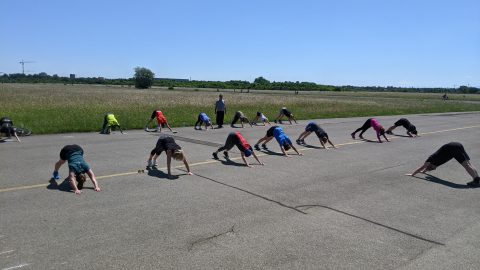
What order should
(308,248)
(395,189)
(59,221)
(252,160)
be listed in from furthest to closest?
(252,160), (395,189), (59,221), (308,248)

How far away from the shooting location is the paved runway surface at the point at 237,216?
18.0ft

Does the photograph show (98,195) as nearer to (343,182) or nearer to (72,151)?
(72,151)

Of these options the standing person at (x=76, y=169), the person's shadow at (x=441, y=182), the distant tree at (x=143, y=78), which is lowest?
the person's shadow at (x=441, y=182)

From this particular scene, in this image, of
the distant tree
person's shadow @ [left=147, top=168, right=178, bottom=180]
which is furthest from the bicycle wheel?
the distant tree

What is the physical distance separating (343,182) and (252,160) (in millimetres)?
3481

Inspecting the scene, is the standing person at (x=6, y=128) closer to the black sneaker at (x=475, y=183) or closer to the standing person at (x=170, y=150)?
the standing person at (x=170, y=150)

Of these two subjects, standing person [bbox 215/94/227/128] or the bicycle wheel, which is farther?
standing person [bbox 215/94/227/128]

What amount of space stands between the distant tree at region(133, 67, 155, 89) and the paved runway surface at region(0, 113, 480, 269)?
124360 millimetres

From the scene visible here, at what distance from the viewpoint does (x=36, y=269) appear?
16.0 ft

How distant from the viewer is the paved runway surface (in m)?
5.48

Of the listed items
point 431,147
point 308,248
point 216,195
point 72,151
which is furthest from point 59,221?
point 431,147

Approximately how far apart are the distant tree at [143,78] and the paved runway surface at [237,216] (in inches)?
4896

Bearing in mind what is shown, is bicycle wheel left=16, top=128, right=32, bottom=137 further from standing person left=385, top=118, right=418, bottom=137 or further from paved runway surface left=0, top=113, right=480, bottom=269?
standing person left=385, top=118, right=418, bottom=137

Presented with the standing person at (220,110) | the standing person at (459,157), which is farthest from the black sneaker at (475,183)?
the standing person at (220,110)
